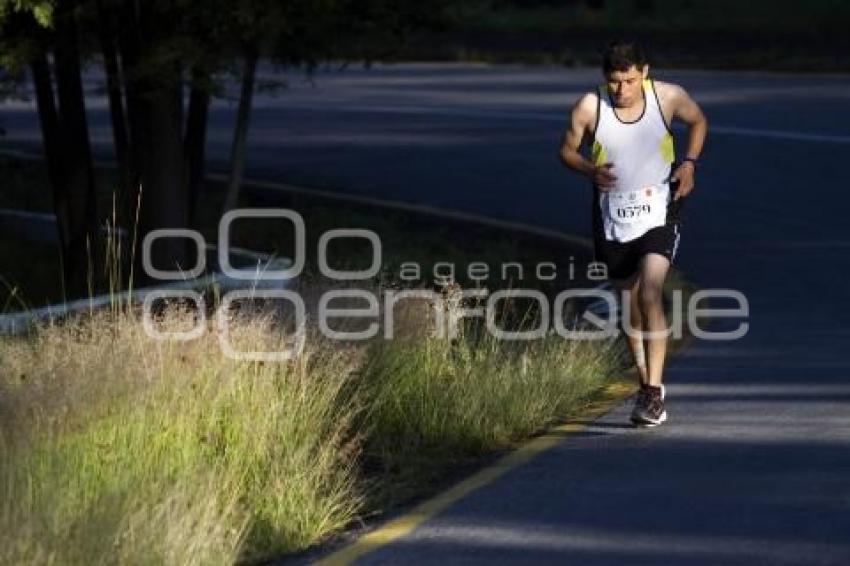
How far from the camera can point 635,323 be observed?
11320mm

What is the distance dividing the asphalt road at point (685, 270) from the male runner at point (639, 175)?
0.60 m

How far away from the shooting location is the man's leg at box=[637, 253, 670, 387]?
11.0m

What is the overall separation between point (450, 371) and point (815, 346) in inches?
127

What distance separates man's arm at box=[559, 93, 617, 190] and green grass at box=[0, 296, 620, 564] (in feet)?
3.75

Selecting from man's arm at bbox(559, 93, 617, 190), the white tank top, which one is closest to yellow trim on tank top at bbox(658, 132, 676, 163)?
the white tank top

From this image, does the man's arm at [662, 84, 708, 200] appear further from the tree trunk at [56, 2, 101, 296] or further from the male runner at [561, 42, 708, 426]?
the tree trunk at [56, 2, 101, 296]

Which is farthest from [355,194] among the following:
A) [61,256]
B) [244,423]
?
[244,423]

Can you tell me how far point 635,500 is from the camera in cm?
940

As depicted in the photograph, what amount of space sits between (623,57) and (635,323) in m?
1.45

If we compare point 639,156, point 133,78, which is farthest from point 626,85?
point 133,78

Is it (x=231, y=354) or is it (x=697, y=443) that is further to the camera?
(x=697, y=443)

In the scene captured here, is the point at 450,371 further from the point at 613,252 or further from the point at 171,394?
the point at 171,394

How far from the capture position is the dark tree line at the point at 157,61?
15414 mm

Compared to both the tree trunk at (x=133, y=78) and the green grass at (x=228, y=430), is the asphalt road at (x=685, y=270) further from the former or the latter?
the tree trunk at (x=133, y=78)
